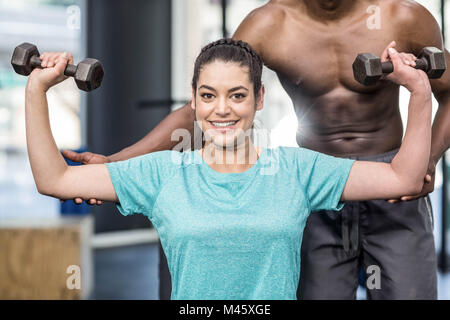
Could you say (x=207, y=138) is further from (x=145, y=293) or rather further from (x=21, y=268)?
(x=145, y=293)

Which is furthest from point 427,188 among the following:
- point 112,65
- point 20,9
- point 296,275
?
point 20,9

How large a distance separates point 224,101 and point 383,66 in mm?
351

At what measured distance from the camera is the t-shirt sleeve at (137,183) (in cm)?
111

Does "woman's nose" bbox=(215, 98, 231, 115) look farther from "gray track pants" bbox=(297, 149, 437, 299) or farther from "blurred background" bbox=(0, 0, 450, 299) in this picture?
"blurred background" bbox=(0, 0, 450, 299)

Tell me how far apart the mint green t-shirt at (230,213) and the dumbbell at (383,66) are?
199 millimetres

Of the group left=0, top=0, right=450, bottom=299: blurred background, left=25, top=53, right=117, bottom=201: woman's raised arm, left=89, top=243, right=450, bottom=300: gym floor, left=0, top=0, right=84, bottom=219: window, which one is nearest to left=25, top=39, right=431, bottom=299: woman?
left=25, top=53, right=117, bottom=201: woman's raised arm

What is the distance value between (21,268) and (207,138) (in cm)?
196

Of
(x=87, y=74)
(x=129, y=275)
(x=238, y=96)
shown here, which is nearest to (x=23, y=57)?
(x=87, y=74)

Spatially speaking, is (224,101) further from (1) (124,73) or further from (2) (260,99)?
(1) (124,73)

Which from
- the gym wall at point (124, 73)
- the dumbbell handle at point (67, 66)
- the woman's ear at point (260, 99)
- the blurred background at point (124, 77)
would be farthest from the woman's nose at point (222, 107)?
the gym wall at point (124, 73)

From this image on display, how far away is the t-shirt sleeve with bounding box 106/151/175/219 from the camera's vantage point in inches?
43.7

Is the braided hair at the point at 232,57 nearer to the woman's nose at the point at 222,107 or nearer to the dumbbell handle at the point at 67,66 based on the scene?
the woman's nose at the point at 222,107

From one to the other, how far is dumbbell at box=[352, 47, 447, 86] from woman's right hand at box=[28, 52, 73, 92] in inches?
25.4

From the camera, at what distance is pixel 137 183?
1.11 meters
